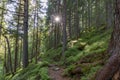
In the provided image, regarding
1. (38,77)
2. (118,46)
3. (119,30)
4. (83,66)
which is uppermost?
(119,30)

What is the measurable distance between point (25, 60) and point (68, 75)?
918 centimetres

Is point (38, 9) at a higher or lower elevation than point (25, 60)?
higher

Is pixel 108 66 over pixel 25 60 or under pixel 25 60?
over

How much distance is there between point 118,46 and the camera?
630cm

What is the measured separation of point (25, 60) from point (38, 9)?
15933mm

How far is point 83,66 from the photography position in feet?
33.5

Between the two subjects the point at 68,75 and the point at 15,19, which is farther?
→ the point at 15,19

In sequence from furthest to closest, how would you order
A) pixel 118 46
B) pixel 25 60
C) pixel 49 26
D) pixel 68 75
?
pixel 49 26, pixel 25 60, pixel 68 75, pixel 118 46

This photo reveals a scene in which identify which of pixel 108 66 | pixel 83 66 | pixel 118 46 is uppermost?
pixel 118 46

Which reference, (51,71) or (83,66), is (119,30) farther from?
(51,71)

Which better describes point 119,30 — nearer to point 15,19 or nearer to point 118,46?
point 118,46

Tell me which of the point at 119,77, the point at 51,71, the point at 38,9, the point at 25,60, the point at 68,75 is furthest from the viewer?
the point at 38,9

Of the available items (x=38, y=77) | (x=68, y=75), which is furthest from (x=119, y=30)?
(x=38, y=77)

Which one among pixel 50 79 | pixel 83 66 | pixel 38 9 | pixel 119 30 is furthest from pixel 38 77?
pixel 38 9
